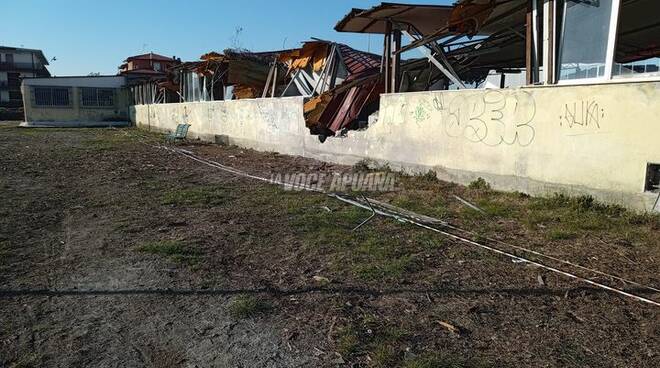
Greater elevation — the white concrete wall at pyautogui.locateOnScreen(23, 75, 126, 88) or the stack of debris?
the white concrete wall at pyautogui.locateOnScreen(23, 75, 126, 88)

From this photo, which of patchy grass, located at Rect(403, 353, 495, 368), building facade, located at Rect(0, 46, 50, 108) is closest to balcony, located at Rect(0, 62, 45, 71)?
building facade, located at Rect(0, 46, 50, 108)

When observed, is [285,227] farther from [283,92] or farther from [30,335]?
[283,92]

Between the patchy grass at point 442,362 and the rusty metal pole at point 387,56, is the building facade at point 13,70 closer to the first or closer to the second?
the rusty metal pole at point 387,56

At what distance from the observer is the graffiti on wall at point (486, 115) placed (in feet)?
22.5

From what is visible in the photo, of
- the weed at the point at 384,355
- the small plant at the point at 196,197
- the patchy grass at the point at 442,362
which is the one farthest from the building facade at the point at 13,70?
the patchy grass at the point at 442,362

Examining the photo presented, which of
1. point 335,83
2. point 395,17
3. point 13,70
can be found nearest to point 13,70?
point 13,70

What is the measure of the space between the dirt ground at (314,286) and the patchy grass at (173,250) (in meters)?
0.03

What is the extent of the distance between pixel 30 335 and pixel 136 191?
5.42 metres

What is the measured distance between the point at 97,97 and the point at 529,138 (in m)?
36.6

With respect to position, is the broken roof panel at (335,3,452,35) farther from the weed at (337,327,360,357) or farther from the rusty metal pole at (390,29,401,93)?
the weed at (337,327,360,357)

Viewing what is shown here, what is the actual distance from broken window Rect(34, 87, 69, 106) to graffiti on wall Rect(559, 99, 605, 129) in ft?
121

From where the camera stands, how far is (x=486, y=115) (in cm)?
742

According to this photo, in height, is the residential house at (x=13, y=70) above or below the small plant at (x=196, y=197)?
above

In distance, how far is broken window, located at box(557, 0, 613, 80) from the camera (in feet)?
20.2
